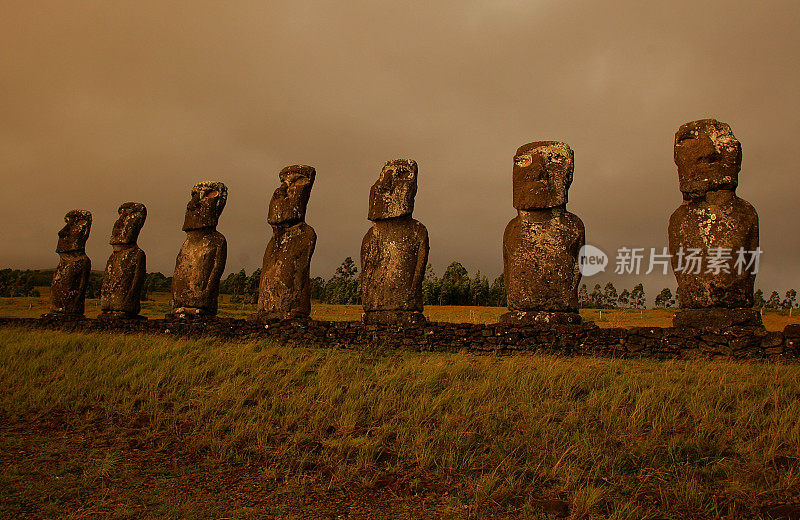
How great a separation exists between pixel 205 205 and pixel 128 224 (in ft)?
9.21

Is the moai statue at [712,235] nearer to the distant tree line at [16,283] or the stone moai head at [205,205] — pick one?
the stone moai head at [205,205]

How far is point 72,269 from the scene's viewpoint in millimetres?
15031

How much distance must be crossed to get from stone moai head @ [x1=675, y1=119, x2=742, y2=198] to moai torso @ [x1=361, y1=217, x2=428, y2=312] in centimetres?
462

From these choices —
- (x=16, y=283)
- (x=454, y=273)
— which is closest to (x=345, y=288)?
(x=454, y=273)

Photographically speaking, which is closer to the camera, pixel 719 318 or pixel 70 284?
pixel 719 318

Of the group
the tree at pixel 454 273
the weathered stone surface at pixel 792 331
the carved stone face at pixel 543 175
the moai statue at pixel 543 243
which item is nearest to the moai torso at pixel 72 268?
the moai statue at pixel 543 243

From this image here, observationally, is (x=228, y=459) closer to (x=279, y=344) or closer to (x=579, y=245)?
(x=279, y=344)

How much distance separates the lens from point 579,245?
9.59 m

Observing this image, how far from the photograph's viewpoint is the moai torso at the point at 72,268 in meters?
14.7

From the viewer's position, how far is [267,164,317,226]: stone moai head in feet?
38.5

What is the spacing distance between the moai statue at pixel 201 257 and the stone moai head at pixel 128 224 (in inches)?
78.4

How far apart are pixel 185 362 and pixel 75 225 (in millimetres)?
9574

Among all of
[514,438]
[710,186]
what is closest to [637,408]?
[514,438]

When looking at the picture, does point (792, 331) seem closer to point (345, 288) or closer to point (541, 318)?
point (541, 318)
